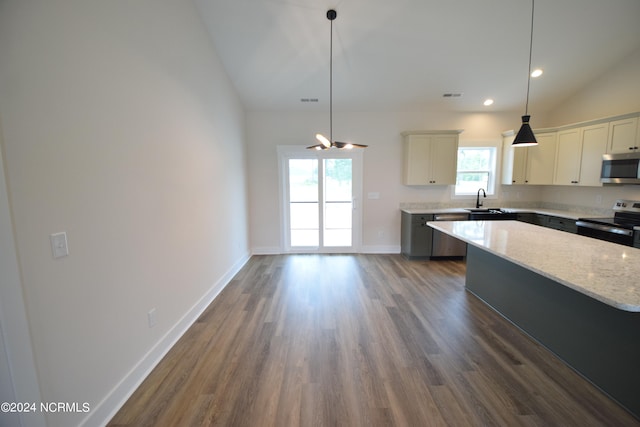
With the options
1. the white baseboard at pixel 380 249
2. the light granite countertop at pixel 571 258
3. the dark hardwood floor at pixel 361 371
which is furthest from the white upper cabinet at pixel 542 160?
the dark hardwood floor at pixel 361 371

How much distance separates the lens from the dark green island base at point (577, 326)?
1.69m

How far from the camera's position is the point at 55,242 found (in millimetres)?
1371

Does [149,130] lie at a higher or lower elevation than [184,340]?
higher

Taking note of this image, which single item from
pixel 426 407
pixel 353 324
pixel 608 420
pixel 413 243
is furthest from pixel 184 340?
pixel 413 243

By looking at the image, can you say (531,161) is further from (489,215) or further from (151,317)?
(151,317)

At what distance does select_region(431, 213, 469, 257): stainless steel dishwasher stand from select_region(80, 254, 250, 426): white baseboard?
12.6 ft

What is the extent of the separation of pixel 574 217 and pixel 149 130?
569 centimetres

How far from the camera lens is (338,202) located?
5.24 meters

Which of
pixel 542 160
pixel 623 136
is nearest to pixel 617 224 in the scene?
pixel 623 136

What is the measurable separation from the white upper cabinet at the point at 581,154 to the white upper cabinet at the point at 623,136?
74mm

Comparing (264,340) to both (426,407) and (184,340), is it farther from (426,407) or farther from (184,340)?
(426,407)

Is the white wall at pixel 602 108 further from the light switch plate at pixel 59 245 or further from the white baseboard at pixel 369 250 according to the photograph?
the light switch plate at pixel 59 245

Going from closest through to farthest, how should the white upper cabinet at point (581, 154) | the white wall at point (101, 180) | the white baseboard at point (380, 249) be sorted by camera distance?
the white wall at point (101, 180)
the white upper cabinet at point (581, 154)
the white baseboard at point (380, 249)

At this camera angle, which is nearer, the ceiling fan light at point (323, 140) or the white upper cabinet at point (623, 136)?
the ceiling fan light at point (323, 140)
